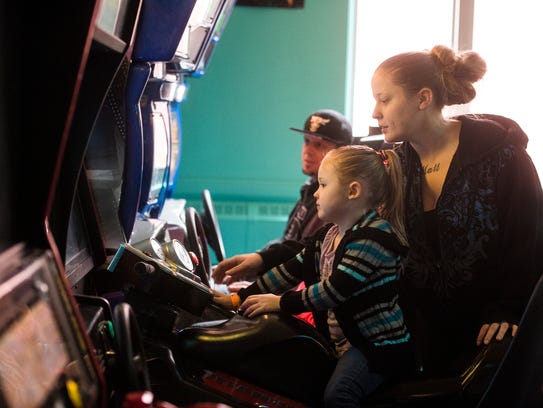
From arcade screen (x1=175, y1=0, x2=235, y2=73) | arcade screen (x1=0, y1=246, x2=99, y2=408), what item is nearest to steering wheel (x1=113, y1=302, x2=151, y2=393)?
arcade screen (x1=0, y1=246, x2=99, y2=408)

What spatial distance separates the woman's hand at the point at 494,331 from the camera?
6.51 ft

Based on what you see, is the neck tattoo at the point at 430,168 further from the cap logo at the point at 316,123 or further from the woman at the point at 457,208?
the cap logo at the point at 316,123

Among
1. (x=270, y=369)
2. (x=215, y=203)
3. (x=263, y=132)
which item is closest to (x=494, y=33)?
(x=263, y=132)

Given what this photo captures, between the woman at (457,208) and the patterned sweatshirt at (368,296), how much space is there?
26cm

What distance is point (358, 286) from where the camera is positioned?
183cm

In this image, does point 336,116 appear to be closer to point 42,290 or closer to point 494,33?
point 494,33

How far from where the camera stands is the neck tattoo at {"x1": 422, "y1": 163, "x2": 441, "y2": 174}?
216 cm

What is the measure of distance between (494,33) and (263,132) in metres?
1.82

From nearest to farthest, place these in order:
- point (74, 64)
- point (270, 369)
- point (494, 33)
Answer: point (74, 64) < point (270, 369) < point (494, 33)

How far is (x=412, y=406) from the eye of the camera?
190 cm

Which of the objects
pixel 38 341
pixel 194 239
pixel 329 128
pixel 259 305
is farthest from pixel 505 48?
pixel 38 341

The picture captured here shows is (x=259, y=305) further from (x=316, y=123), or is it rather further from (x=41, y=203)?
(x=316, y=123)

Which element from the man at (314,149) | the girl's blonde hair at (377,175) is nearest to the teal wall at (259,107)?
the man at (314,149)

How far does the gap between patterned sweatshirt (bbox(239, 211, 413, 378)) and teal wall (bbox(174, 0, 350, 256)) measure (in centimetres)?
360
